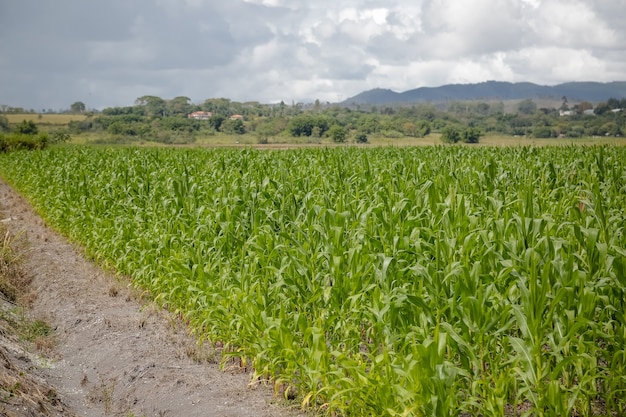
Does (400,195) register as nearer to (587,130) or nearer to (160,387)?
(160,387)

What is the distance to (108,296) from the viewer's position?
9195 millimetres

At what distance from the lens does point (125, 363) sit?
6680mm

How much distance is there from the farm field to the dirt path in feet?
1.05

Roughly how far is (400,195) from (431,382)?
376 cm

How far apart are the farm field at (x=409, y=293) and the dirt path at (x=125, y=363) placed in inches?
12.6

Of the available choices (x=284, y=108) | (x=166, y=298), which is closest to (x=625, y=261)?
(x=166, y=298)

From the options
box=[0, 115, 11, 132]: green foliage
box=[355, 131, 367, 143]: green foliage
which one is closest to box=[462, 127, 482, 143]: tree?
box=[355, 131, 367, 143]: green foliage

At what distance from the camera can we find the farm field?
4.19m

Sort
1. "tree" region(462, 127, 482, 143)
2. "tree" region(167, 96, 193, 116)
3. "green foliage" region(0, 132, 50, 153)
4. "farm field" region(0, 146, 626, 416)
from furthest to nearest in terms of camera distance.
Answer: "tree" region(167, 96, 193, 116) → "tree" region(462, 127, 482, 143) → "green foliage" region(0, 132, 50, 153) → "farm field" region(0, 146, 626, 416)

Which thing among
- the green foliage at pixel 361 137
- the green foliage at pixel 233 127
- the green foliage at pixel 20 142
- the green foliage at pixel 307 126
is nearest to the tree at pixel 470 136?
the green foliage at pixel 361 137

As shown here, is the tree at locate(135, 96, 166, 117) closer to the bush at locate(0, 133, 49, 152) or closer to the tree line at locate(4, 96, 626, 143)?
the tree line at locate(4, 96, 626, 143)

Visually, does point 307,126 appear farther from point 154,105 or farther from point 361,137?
point 154,105

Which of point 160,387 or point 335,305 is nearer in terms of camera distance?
point 335,305

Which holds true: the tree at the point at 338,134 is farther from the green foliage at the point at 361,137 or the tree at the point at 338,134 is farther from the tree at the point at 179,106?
the tree at the point at 179,106
